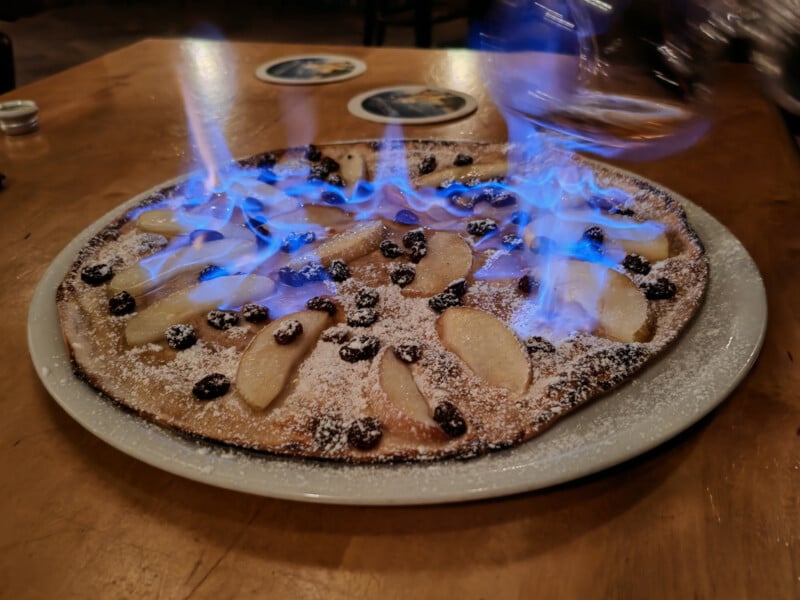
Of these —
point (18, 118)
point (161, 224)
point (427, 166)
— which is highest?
point (427, 166)

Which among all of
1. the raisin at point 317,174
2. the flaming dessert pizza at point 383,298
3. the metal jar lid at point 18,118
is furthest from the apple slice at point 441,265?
the metal jar lid at point 18,118

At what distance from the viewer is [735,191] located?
1720mm

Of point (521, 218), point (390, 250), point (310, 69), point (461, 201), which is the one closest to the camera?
point (390, 250)

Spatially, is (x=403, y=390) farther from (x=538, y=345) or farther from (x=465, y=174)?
(x=465, y=174)

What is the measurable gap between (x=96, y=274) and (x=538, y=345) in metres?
0.92

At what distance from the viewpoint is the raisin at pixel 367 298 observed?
1.24 m

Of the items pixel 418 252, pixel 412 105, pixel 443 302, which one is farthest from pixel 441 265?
pixel 412 105

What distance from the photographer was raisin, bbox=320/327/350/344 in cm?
115

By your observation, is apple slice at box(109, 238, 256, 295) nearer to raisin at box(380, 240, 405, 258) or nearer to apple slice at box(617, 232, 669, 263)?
raisin at box(380, 240, 405, 258)

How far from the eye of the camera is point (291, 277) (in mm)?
1335

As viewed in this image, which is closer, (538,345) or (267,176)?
(538,345)

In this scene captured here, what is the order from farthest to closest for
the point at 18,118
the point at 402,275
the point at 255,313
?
the point at 18,118 < the point at 402,275 < the point at 255,313

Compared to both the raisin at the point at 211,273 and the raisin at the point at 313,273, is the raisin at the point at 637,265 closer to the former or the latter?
the raisin at the point at 313,273

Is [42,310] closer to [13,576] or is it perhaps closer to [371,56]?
[13,576]
